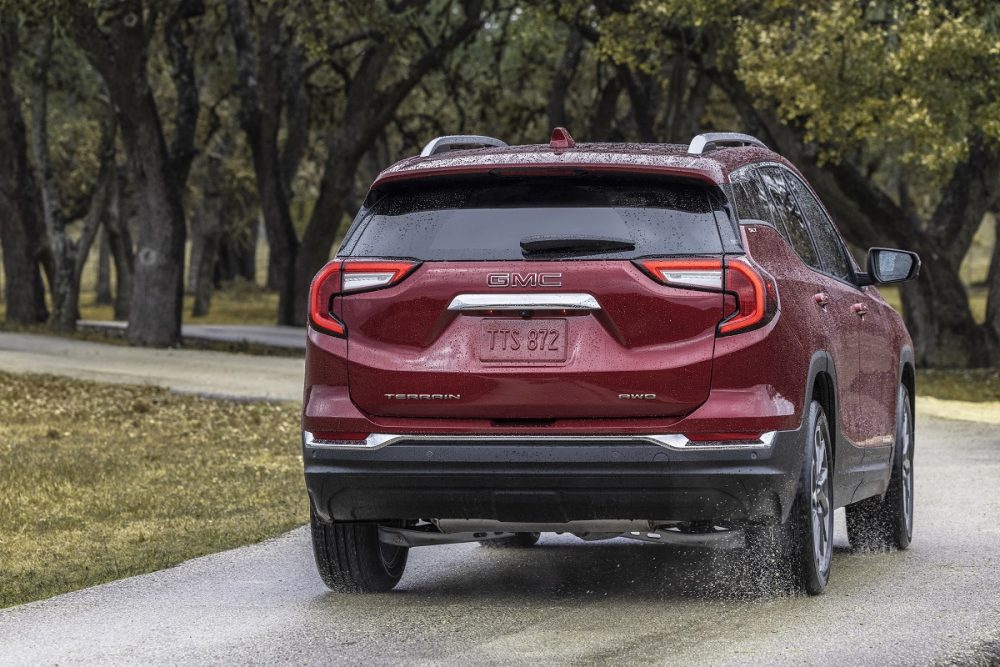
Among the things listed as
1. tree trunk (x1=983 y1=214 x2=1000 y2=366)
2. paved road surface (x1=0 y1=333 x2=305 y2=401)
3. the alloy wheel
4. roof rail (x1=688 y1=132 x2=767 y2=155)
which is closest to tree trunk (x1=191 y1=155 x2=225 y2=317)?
paved road surface (x1=0 y1=333 x2=305 y2=401)

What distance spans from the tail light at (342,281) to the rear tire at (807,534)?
171 centimetres

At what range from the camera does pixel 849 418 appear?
8172 millimetres

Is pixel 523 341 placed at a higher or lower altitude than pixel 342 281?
lower

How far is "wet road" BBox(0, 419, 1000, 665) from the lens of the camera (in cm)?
641

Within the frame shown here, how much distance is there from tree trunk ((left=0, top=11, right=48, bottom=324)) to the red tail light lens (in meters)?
27.6

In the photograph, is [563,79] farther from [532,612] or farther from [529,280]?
[529,280]

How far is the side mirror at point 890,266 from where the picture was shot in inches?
346

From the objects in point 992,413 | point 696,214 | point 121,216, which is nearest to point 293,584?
point 696,214

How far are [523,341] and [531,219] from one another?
510mm

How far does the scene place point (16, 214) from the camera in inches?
1367

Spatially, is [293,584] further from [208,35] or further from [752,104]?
[208,35]

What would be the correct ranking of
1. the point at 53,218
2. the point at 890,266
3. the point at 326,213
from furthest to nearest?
the point at 326,213 < the point at 53,218 < the point at 890,266

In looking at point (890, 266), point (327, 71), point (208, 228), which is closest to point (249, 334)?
point (327, 71)

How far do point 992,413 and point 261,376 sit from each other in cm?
854
